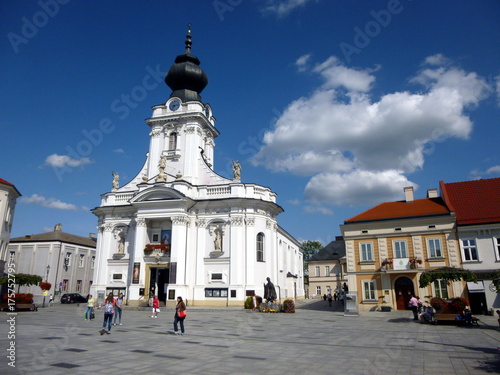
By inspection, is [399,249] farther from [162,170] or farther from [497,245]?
[162,170]

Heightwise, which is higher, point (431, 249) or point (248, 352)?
point (431, 249)

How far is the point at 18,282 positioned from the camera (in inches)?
1156

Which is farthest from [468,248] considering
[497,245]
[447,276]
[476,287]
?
[447,276]

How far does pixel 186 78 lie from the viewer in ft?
136

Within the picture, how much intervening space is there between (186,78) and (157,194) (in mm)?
15043

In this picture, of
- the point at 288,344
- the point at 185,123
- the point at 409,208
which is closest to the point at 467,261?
the point at 409,208

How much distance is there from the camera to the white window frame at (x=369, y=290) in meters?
29.5

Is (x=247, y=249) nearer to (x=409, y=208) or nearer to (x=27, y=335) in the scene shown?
(x=409, y=208)

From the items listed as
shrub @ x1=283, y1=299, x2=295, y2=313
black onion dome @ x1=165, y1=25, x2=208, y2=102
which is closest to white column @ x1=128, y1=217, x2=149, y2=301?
shrub @ x1=283, y1=299, x2=295, y2=313

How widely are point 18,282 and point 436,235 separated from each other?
3414 cm

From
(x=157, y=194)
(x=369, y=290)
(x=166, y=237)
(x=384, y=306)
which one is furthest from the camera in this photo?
(x=166, y=237)

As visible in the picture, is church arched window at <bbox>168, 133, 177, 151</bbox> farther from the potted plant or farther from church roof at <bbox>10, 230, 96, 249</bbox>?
the potted plant

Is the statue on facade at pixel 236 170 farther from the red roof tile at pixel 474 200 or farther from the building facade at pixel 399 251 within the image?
the red roof tile at pixel 474 200

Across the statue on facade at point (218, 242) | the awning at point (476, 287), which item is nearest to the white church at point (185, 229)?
the statue on facade at point (218, 242)
